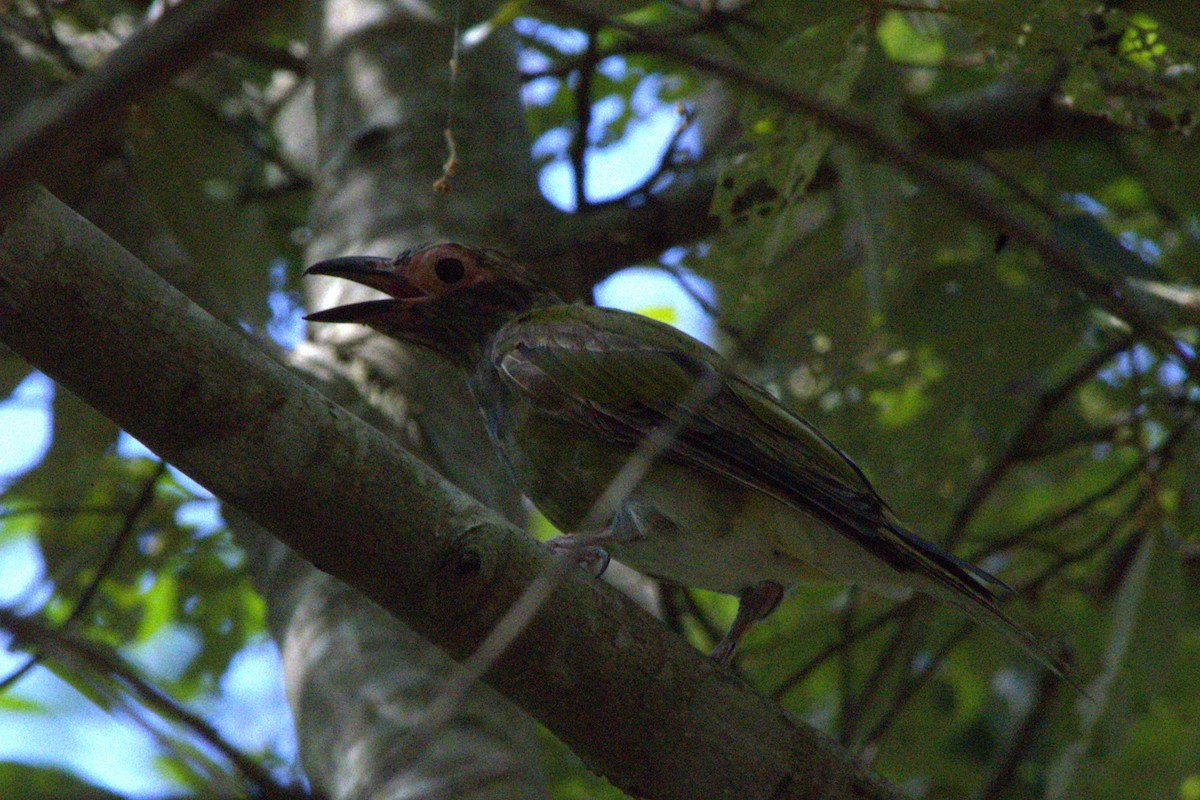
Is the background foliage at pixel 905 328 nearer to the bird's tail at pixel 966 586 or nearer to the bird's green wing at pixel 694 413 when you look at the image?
the bird's green wing at pixel 694 413

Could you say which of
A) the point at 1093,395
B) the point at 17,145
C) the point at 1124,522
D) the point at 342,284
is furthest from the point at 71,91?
the point at 1093,395

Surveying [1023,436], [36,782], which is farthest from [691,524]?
[1023,436]

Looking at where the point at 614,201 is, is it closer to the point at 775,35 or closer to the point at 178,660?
the point at 775,35

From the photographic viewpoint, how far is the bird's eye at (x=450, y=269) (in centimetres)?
403

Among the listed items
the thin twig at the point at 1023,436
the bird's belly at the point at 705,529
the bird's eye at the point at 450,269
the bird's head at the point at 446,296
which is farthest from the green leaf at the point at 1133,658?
the bird's eye at the point at 450,269

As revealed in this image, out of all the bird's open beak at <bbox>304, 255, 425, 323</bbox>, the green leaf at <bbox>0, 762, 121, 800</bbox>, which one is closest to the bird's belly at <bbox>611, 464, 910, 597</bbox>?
the bird's open beak at <bbox>304, 255, 425, 323</bbox>

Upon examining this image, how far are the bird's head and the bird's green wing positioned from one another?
0.69ft

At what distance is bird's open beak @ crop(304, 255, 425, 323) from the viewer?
3.73 metres

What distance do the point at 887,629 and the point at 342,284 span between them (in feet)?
10.2

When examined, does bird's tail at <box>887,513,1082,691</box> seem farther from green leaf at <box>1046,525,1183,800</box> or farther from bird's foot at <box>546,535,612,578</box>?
green leaf at <box>1046,525,1183,800</box>

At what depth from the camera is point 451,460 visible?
3.86 metres

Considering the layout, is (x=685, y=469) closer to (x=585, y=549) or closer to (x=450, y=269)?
(x=585, y=549)

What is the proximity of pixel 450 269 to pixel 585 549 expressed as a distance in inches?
50.3

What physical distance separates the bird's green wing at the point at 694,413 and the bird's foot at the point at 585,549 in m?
0.30
